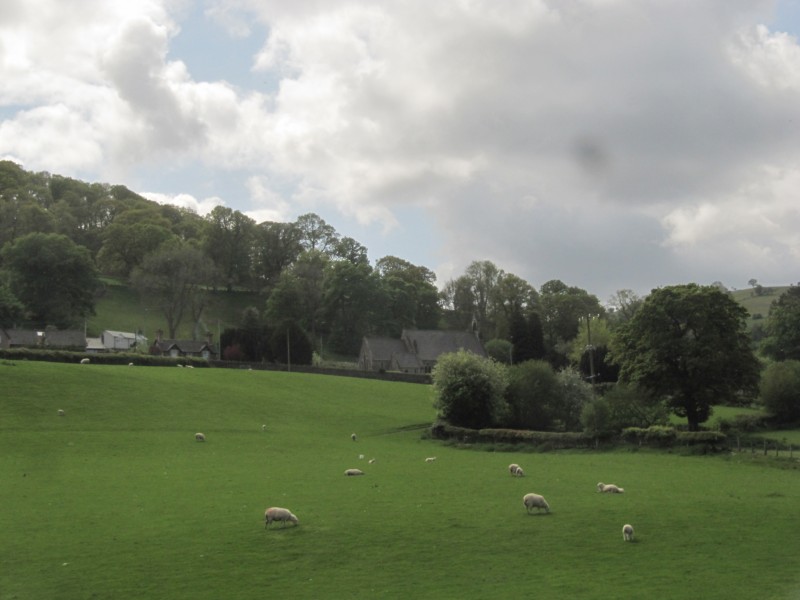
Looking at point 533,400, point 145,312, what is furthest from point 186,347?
point 533,400

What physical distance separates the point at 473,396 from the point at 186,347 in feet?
235

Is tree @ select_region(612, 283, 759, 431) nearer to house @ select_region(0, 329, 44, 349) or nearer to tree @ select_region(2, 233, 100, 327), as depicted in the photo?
house @ select_region(0, 329, 44, 349)

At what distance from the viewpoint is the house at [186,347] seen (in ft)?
394

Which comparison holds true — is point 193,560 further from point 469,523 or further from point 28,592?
point 469,523

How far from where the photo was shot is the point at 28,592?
59.9 feet

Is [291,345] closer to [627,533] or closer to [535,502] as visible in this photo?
[535,502]

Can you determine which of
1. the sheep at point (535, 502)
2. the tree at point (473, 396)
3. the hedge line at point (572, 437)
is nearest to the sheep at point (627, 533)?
the sheep at point (535, 502)

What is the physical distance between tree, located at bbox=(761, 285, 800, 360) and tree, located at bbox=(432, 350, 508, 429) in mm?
53004

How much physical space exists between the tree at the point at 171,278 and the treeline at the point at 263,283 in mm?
210

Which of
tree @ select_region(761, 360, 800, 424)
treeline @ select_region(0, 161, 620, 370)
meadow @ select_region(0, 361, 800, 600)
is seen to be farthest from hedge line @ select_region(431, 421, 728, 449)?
treeline @ select_region(0, 161, 620, 370)

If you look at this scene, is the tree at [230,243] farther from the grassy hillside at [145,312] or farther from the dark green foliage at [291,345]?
the dark green foliage at [291,345]

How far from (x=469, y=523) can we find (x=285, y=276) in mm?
120843

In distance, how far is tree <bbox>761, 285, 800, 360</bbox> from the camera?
99.9 meters

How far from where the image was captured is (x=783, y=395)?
72.7 m
